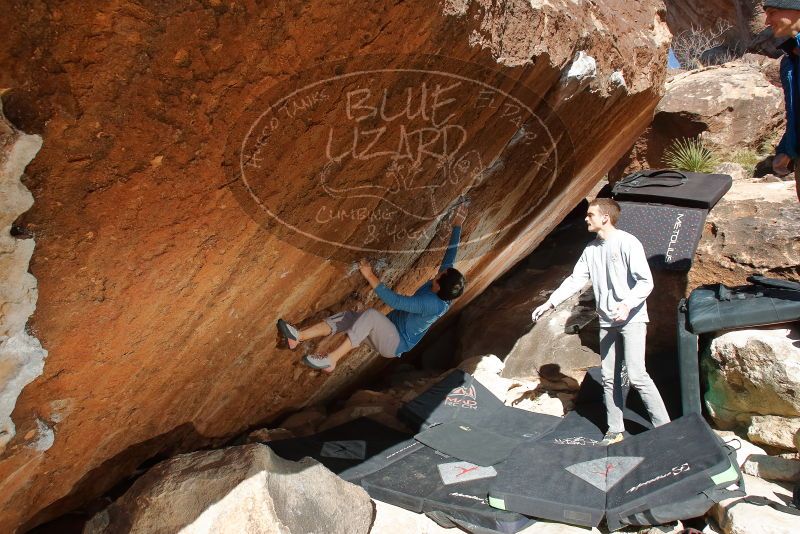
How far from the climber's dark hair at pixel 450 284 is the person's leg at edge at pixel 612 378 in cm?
104

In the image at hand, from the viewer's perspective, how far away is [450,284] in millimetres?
3219

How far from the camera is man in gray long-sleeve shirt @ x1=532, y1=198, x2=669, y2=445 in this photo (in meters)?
3.45

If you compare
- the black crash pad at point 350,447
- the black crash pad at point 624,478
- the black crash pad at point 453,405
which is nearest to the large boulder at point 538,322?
the black crash pad at point 453,405

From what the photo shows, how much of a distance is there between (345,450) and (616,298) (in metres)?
1.88

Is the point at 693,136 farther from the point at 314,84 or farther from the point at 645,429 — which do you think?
the point at 314,84

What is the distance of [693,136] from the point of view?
312 inches

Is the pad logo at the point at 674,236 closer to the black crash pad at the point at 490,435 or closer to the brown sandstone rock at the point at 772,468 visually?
the black crash pad at the point at 490,435

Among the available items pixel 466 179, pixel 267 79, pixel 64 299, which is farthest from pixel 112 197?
pixel 466 179

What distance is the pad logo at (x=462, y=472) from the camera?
132 inches

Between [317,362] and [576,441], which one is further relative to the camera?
[576,441]

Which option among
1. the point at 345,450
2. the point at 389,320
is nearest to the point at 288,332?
the point at 389,320

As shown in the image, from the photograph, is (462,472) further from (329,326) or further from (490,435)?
(329,326)

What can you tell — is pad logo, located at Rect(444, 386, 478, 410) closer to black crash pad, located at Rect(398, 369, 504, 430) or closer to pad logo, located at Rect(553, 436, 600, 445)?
black crash pad, located at Rect(398, 369, 504, 430)

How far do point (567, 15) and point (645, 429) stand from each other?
8.18 feet
